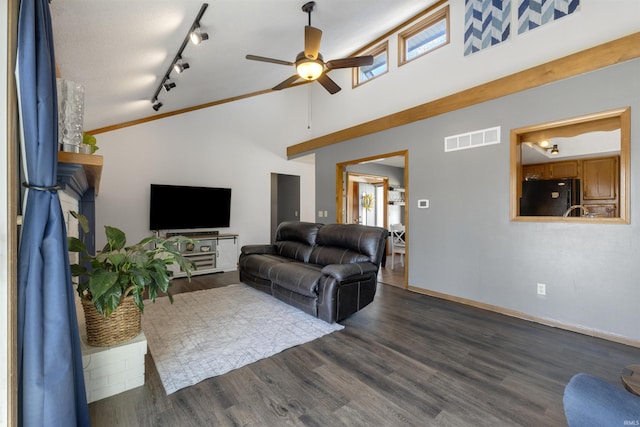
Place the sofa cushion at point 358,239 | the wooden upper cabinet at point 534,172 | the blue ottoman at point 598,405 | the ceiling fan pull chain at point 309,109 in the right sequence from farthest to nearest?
the ceiling fan pull chain at point 309,109
the wooden upper cabinet at point 534,172
the sofa cushion at point 358,239
the blue ottoman at point 598,405

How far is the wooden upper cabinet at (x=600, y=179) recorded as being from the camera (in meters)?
4.49

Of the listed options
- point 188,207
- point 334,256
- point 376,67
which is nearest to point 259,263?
point 334,256

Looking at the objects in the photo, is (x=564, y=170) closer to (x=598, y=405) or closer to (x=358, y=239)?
(x=358, y=239)

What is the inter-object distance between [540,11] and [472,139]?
1.45 metres

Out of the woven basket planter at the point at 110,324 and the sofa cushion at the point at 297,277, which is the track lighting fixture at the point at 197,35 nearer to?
the woven basket planter at the point at 110,324

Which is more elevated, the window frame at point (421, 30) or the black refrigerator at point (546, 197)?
the window frame at point (421, 30)

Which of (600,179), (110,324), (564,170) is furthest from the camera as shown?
(564,170)

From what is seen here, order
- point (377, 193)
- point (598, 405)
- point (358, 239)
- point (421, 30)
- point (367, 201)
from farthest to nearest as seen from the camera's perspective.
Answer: point (377, 193), point (367, 201), point (421, 30), point (358, 239), point (598, 405)

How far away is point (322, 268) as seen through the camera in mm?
3213

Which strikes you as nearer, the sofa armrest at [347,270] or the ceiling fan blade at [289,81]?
the sofa armrest at [347,270]

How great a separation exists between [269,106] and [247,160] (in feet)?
4.55

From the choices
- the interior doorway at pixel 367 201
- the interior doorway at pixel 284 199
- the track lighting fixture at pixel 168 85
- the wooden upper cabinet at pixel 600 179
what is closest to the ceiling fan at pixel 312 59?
the track lighting fixture at pixel 168 85

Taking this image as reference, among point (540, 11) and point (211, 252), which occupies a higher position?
point (540, 11)

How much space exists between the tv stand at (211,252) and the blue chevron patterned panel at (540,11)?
5.20 meters
